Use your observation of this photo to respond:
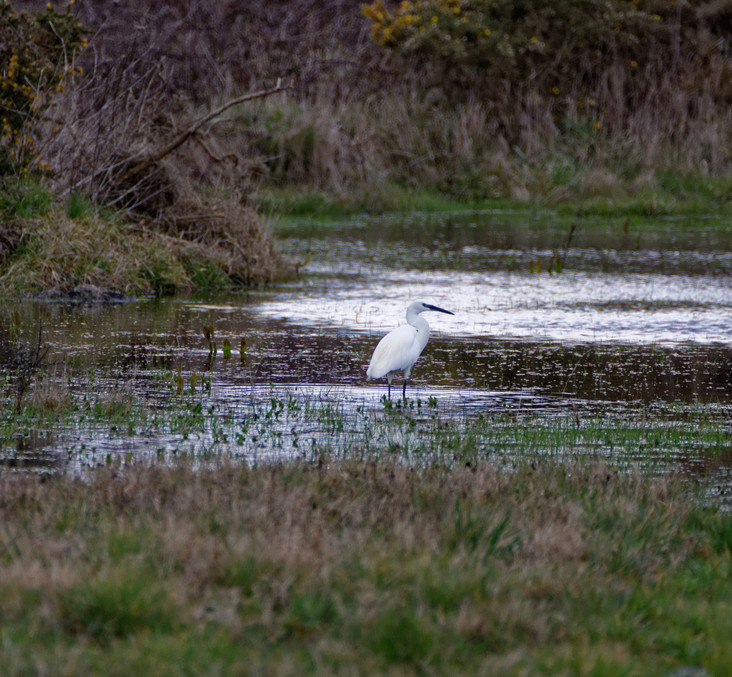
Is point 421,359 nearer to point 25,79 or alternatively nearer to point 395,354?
point 395,354

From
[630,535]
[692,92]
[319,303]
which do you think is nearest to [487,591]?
[630,535]

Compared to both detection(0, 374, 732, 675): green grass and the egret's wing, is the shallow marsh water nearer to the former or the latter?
the egret's wing

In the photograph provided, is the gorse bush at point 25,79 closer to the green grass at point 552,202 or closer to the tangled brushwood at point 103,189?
the tangled brushwood at point 103,189

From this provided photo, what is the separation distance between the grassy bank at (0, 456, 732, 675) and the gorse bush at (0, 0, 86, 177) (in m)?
9.40

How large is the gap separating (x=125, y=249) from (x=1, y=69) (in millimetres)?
2539

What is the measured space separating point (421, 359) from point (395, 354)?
6.42 feet

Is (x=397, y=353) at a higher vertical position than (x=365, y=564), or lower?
higher

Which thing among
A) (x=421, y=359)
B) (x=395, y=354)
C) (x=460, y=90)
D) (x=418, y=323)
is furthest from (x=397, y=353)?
(x=460, y=90)

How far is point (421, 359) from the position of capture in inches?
423

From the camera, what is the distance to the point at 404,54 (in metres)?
32.2

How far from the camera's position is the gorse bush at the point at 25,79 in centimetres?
1423

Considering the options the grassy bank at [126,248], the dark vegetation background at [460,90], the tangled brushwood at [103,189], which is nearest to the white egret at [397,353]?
the grassy bank at [126,248]

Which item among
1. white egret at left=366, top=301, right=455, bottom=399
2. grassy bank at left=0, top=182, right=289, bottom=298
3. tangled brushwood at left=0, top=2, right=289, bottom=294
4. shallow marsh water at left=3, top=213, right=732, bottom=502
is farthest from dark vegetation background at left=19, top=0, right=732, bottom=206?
white egret at left=366, top=301, right=455, bottom=399

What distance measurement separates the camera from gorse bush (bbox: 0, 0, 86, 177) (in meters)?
14.2
